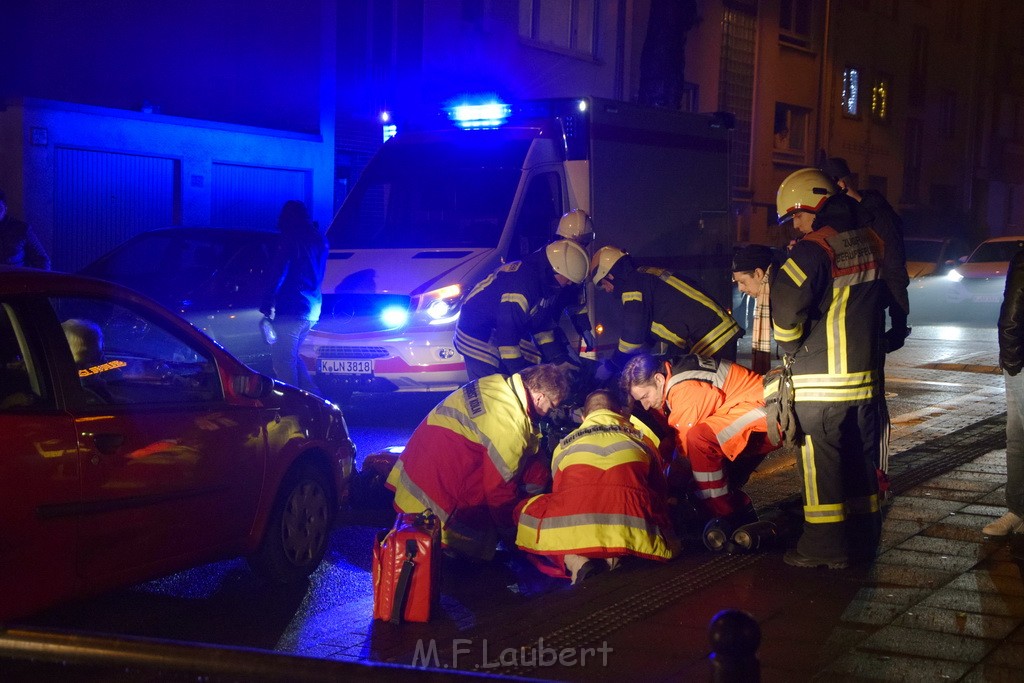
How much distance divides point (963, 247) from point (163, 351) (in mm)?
18874

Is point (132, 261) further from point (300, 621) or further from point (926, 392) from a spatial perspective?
point (926, 392)

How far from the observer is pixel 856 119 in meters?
33.6

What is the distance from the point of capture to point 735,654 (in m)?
2.32

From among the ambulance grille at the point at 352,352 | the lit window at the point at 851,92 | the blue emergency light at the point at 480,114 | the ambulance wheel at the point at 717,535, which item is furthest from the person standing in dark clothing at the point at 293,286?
the lit window at the point at 851,92

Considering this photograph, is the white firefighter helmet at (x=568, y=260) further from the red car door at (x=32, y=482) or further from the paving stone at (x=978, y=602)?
the red car door at (x=32, y=482)

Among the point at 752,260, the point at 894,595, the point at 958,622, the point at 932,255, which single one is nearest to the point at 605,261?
the point at 752,260

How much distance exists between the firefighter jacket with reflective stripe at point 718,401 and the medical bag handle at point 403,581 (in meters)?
1.97

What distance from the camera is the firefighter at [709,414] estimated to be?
6.43 m

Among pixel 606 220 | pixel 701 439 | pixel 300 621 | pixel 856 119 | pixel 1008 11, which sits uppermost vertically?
pixel 1008 11

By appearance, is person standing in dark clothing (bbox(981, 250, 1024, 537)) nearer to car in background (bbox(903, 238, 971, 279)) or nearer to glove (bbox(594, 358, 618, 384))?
glove (bbox(594, 358, 618, 384))

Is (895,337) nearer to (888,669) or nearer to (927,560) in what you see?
(927,560)

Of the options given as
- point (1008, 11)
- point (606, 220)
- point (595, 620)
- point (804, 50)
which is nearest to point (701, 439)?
point (595, 620)

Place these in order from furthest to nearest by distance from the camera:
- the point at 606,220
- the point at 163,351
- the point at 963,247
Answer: the point at 963,247 < the point at 606,220 < the point at 163,351

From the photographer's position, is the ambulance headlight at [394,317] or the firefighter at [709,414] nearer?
the firefighter at [709,414]
